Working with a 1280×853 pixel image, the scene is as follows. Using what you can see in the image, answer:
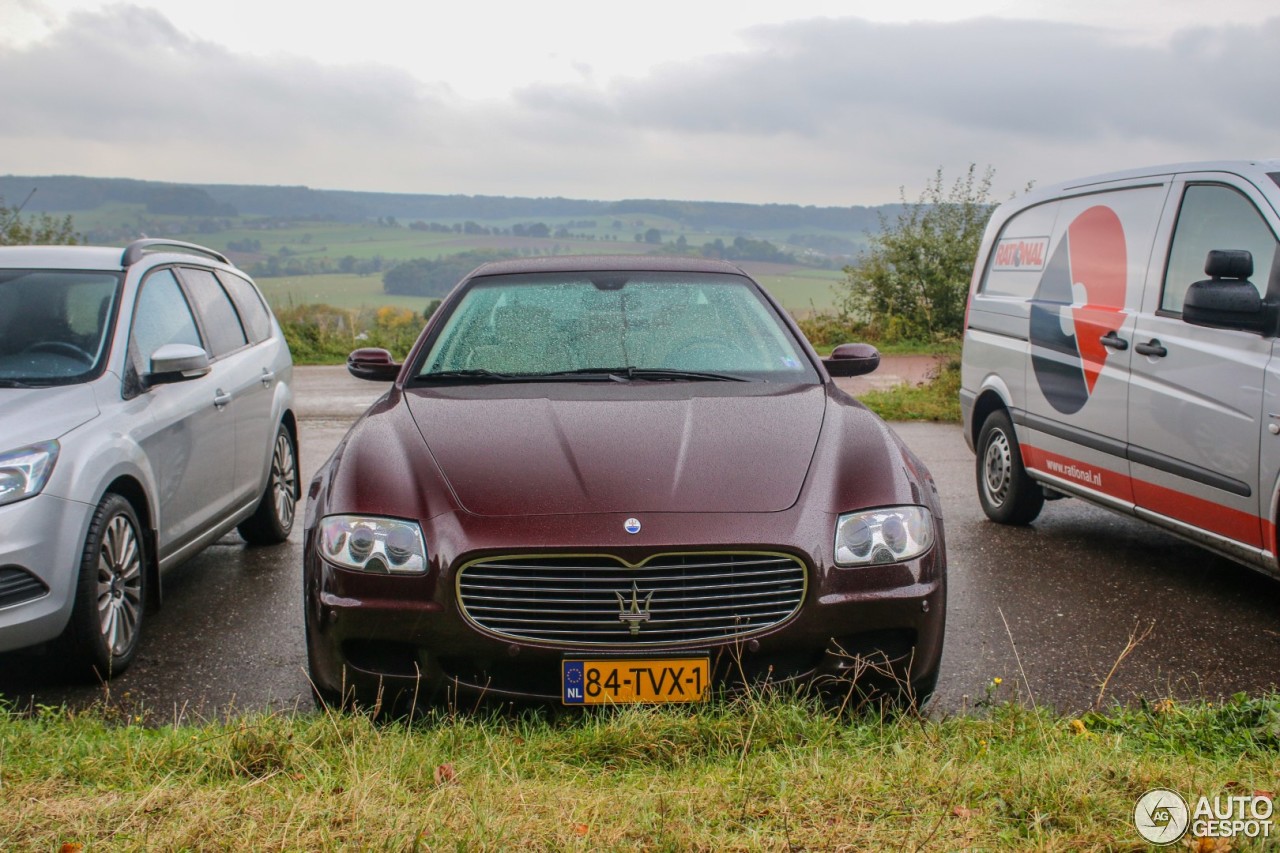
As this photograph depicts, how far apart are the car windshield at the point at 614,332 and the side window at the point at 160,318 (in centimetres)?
136

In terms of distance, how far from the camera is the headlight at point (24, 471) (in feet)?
13.7

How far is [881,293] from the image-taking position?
2073 centimetres

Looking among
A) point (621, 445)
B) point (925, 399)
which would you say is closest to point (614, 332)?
point (621, 445)

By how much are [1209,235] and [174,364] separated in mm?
4651

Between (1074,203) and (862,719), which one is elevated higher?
(1074,203)

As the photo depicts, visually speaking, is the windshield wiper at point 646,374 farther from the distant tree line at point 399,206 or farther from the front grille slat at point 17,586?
the distant tree line at point 399,206

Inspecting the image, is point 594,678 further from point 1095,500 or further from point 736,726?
point 1095,500

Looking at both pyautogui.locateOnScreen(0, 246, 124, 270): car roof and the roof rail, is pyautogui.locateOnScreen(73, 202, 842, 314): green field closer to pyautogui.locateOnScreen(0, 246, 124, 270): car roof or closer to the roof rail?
the roof rail

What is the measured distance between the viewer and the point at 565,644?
3.46m

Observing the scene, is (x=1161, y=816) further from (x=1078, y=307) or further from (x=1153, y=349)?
(x=1078, y=307)

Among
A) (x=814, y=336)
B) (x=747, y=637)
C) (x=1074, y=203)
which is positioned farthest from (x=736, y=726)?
(x=814, y=336)

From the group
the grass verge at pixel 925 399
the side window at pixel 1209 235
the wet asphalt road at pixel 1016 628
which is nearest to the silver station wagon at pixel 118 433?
the wet asphalt road at pixel 1016 628

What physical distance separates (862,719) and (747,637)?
1.55 feet

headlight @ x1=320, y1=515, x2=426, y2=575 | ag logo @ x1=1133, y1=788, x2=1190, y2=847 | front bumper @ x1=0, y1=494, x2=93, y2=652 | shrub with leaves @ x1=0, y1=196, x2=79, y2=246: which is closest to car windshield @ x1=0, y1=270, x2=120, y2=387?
front bumper @ x1=0, y1=494, x2=93, y2=652
